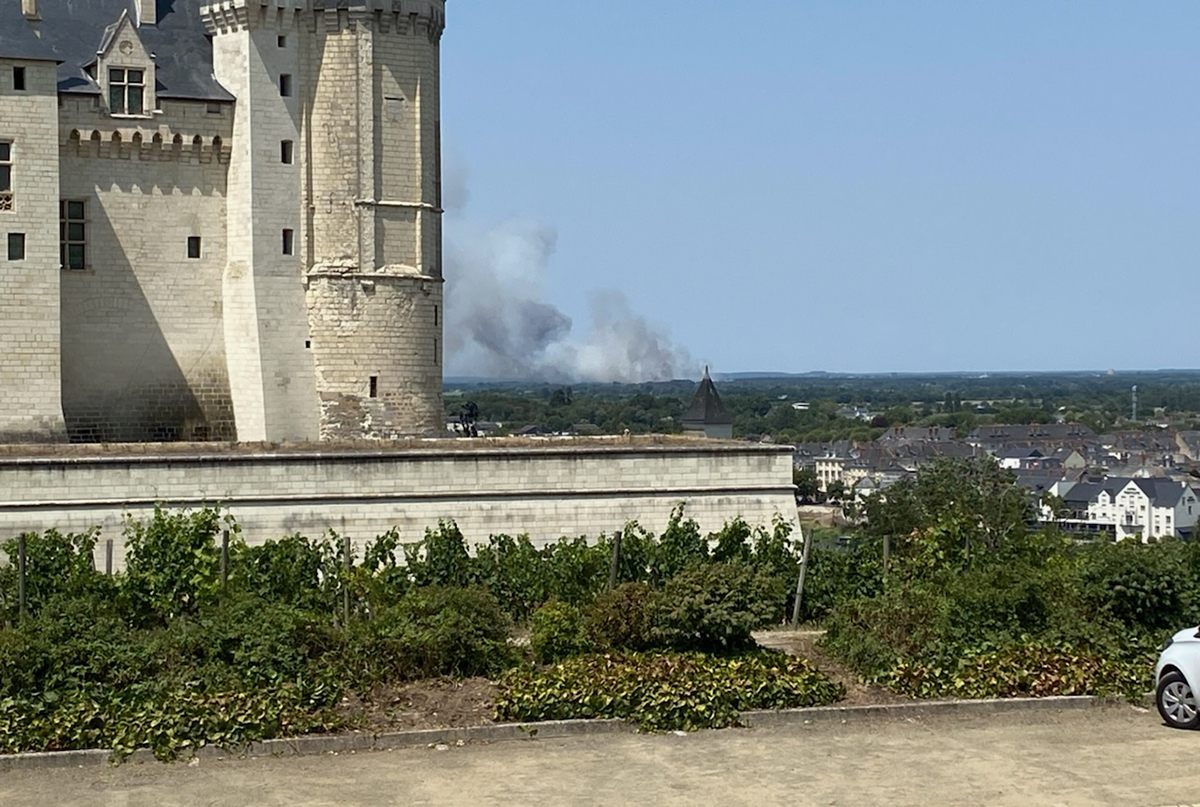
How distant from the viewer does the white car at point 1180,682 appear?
18.0 metres

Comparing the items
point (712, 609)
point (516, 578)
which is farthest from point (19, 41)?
point (712, 609)

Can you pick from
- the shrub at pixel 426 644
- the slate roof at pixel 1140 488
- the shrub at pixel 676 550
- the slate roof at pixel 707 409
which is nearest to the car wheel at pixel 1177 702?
the shrub at pixel 426 644

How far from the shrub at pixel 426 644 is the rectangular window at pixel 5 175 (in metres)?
18.8

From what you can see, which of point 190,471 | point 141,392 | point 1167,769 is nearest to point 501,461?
point 190,471

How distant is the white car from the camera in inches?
707

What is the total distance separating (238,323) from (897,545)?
14088 mm

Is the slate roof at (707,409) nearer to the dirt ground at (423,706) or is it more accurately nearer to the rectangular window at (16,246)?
the rectangular window at (16,246)

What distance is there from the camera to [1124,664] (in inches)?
785

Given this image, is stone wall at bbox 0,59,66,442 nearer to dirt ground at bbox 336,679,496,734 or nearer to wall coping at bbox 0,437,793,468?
wall coping at bbox 0,437,793,468

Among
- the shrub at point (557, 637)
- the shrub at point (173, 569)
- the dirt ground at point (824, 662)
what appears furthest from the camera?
the shrub at point (173, 569)

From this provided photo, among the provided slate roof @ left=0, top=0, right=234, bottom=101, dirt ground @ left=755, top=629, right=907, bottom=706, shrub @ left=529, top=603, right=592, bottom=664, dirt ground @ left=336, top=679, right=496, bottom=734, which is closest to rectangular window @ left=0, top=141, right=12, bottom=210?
slate roof @ left=0, top=0, right=234, bottom=101

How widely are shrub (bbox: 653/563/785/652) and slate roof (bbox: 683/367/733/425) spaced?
33986mm

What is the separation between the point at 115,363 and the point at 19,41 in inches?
252

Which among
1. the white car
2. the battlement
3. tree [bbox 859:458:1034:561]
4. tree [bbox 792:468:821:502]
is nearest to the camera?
the white car
